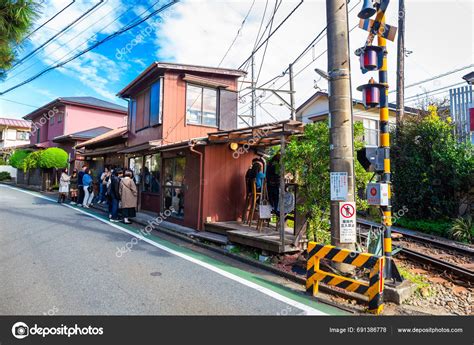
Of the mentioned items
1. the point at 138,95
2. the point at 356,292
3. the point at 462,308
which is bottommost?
the point at 462,308

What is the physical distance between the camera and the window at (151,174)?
1233 cm

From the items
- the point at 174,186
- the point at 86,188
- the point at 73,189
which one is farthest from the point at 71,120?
the point at 174,186

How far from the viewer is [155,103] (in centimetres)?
1316

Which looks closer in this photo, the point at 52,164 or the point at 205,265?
the point at 205,265

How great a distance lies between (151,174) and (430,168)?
11.0 metres

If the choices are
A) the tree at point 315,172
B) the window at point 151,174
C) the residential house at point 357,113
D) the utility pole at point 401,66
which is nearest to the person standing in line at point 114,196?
the window at point 151,174

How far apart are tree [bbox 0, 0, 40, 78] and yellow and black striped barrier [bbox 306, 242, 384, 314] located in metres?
5.39

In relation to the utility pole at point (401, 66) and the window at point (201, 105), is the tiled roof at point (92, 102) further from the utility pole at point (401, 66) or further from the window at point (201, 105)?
the utility pole at point (401, 66)

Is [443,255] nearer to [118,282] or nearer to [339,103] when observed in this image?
[339,103]

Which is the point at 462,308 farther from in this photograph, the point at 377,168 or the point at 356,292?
the point at 377,168

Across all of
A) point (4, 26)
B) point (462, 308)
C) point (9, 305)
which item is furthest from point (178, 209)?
point (462, 308)
